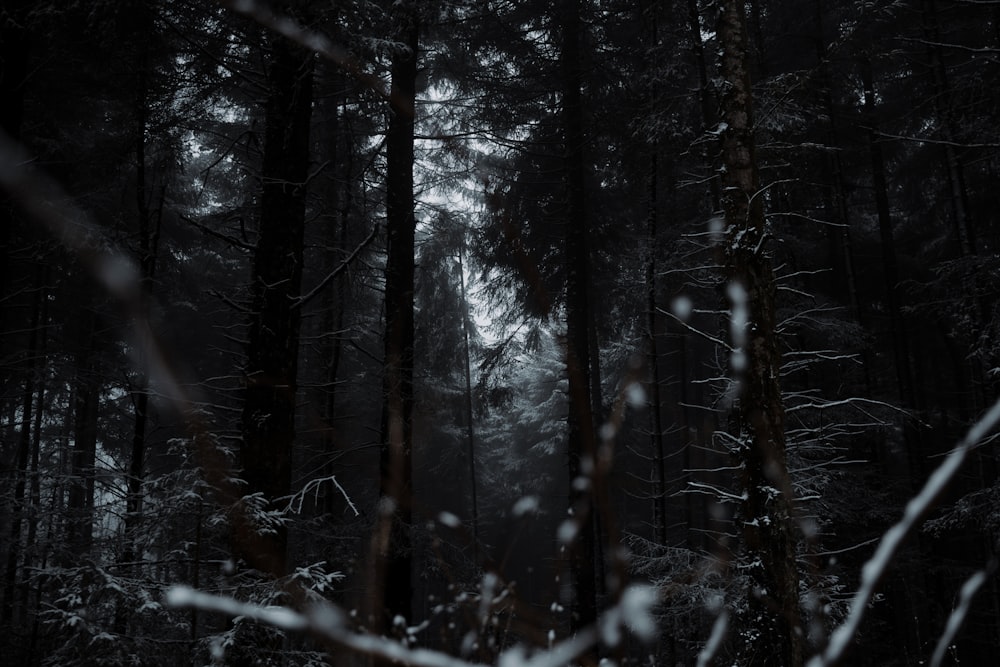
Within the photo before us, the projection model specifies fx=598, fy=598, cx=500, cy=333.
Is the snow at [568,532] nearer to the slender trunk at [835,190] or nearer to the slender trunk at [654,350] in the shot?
the slender trunk at [654,350]

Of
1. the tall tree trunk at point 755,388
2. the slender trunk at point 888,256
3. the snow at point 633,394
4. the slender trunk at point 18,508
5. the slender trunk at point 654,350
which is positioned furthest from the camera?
the slender trunk at point 888,256

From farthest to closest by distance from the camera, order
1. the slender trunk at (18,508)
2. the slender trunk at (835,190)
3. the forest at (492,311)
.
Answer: the slender trunk at (835,190) → the slender trunk at (18,508) → the forest at (492,311)

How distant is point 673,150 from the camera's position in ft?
35.3

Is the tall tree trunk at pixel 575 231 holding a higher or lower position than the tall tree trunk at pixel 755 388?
higher

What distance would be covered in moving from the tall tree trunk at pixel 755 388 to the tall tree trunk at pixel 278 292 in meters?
3.53

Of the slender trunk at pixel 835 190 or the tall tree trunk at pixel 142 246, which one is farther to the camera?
the slender trunk at pixel 835 190

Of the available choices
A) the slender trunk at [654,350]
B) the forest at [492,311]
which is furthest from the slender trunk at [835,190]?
the slender trunk at [654,350]

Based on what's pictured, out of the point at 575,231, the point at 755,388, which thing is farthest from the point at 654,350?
the point at 755,388

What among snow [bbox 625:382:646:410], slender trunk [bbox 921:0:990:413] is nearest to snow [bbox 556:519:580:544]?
snow [bbox 625:382:646:410]

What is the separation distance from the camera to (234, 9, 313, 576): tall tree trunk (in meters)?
4.94

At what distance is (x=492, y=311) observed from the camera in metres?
16.6

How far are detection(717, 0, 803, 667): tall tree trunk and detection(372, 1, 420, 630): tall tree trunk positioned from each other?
3.36 meters

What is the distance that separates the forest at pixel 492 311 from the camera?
158 inches

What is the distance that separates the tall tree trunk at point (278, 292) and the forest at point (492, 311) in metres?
0.03
